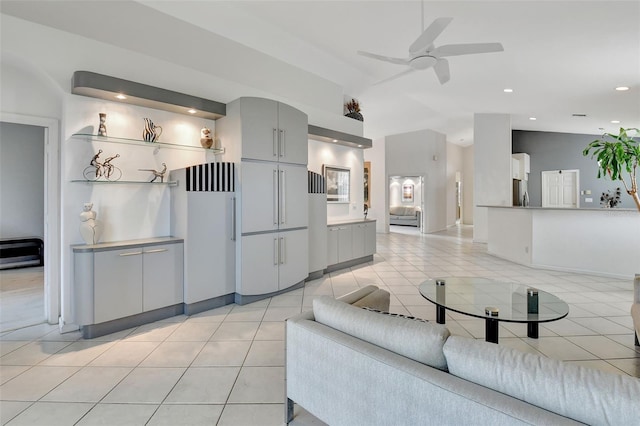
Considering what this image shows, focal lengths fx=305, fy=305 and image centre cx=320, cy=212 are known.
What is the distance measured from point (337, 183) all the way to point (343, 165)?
0.41 metres

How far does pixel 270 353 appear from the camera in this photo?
2.52 metres

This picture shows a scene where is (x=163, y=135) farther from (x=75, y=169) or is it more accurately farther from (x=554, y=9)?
(x=554, y=9)

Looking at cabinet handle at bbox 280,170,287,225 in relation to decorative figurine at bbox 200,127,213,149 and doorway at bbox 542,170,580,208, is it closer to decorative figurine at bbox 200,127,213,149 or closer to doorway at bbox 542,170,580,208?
decorative figurine at bbox 200,127,213,149

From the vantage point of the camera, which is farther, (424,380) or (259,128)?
(259,128)

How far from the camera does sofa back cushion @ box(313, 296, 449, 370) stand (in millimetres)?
1206

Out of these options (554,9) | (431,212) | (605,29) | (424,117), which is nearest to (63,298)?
(554,9)

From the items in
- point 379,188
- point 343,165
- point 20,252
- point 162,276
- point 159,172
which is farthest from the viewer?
point 379,188

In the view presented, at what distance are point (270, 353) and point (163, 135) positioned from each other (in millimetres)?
2765

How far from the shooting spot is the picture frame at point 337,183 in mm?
5848

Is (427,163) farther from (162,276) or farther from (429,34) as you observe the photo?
(162,276)

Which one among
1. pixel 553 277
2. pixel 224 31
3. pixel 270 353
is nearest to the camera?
pixel 270 353

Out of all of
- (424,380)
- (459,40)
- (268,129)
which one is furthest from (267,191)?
(459,40)

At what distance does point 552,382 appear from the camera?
937 millimetres

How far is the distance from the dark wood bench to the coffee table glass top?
23.1 feet
